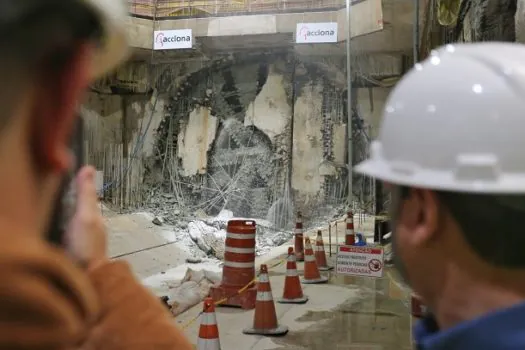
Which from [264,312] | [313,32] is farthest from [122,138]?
[264,312]

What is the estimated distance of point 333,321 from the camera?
18.1ft

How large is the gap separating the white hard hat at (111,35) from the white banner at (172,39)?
627 inches

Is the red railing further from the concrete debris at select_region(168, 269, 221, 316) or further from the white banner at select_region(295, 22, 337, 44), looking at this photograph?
the concrete debris at select_region(168, 269, 221, 316)

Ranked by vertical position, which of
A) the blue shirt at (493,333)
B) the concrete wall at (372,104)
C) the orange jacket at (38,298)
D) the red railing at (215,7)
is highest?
the red railing at (215,7)

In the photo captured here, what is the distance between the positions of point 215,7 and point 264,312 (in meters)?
13.1

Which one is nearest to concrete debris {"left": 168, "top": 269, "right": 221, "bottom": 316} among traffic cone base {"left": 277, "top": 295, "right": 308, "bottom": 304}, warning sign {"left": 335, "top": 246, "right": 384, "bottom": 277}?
traffic cone base {"left": 277, "top": 295, "right": 308, "bottom": 304}

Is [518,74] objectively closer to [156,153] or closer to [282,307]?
[282,307]

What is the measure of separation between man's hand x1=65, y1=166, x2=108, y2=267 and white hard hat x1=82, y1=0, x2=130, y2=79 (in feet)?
0.88

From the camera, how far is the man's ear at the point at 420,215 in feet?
4.50

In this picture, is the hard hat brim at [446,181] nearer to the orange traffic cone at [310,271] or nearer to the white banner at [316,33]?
the orange traffic cone at [310,271]

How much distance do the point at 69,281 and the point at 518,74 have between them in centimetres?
115

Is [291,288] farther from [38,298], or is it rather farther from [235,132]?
[235,132]

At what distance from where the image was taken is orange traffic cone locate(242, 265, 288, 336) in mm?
4980

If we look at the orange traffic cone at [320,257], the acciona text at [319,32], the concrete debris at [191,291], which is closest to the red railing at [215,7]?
the acciona text at [319,32]
